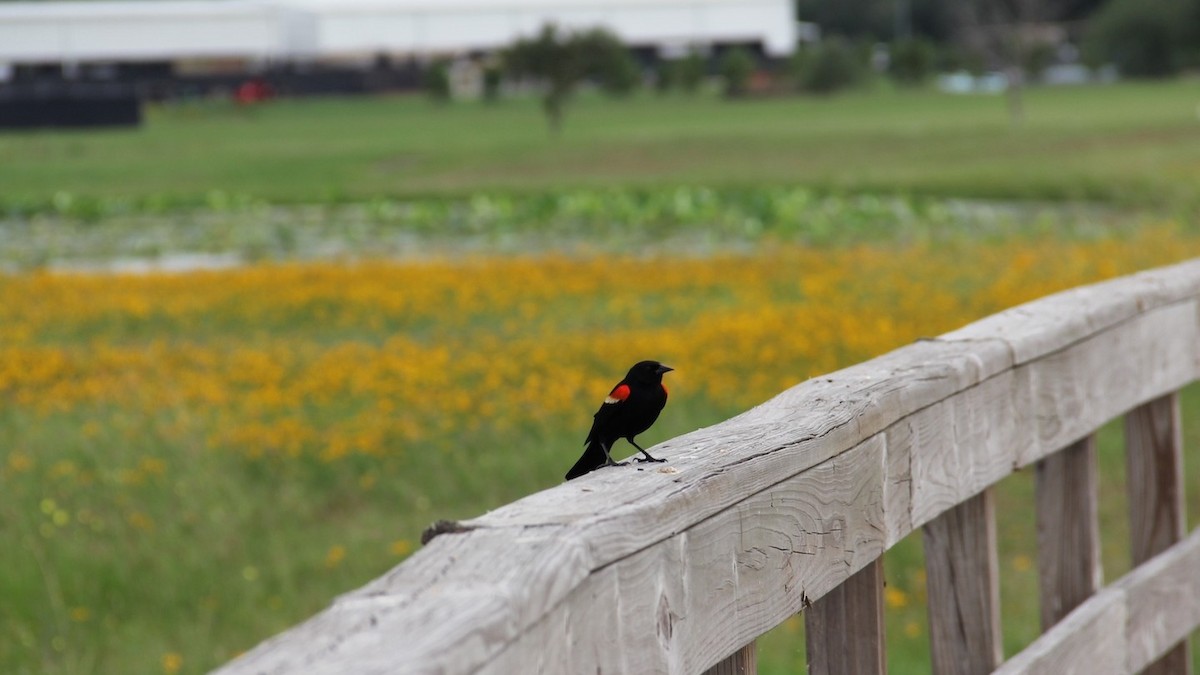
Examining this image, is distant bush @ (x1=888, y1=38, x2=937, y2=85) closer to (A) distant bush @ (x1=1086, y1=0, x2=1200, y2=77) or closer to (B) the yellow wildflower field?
(A) distant bush @ (x1=1086, y1=0, x2=1200, y2=77)

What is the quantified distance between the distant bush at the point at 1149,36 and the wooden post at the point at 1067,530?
71.6 meters

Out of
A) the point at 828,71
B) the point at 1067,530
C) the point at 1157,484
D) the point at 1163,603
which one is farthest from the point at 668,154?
the point at 828,71

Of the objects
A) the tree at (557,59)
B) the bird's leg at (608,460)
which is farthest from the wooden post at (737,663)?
the tree at (557,59)

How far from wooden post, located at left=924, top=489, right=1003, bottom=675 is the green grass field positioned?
2670 millimetres

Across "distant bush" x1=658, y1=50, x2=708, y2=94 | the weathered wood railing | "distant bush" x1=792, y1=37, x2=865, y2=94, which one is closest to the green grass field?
the weathered wood railing

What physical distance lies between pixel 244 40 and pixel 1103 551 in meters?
81.4

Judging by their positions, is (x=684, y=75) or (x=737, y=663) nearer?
(x=737, y=663)

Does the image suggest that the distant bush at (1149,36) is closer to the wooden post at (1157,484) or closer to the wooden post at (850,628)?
the wooden post at (1157,484)

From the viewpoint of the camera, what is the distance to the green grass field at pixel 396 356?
5.93 meters

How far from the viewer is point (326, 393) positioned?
8516mm

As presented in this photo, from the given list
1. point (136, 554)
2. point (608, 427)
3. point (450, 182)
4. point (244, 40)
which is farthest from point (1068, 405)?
point (244, 40)

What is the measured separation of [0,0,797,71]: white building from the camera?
273 ft

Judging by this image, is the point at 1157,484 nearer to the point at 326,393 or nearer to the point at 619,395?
the point at 619,395

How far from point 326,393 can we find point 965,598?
6282mm
